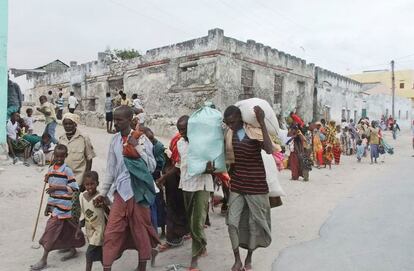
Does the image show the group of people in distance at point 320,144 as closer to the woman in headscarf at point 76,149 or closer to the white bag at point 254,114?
the white bag at point 254,114

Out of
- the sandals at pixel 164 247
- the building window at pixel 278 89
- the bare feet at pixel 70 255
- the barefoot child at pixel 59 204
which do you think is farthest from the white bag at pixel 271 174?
the building window at pixel 278 89

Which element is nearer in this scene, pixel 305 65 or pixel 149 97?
pixel 149 97

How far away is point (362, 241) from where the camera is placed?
4824 mm

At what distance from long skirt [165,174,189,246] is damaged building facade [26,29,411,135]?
10722 millimetres

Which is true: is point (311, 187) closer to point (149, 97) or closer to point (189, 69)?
point (189, 69)

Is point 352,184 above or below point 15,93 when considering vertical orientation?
below

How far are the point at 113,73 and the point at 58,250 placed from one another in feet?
55.4

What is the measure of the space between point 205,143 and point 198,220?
2.61ft

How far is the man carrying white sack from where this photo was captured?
392cm

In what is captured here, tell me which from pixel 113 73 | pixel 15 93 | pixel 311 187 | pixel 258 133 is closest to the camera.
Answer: pixel 258 133

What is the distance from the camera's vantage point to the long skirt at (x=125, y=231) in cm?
357

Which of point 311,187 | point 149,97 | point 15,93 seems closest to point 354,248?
point 311,187

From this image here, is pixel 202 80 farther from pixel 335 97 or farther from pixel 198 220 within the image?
pixel 335 97

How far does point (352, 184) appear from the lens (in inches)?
379
